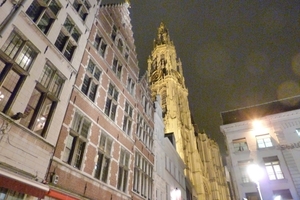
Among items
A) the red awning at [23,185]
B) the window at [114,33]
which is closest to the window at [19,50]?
the red awning at [23,185]

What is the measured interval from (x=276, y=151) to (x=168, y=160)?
380 inches

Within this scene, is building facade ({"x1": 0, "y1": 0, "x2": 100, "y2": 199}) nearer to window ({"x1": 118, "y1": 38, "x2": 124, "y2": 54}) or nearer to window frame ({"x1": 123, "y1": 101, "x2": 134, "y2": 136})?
window frame ({"x1": 123, "y1": 101, "x2": 134, "y2": 136})

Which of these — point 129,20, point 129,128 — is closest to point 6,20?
point 129,128

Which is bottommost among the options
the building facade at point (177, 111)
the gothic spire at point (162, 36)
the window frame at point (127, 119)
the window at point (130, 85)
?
the window frame at point (127, 119)

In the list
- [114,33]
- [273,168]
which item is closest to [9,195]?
[114,33]

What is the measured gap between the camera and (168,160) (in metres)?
20.4

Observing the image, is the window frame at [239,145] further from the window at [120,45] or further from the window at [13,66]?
the window at [13,66]

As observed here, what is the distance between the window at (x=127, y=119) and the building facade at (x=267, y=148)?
33.3 feet

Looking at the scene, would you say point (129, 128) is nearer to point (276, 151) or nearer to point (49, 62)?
point (49, 62)

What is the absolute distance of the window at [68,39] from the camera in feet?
33.1

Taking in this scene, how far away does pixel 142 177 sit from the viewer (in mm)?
14742

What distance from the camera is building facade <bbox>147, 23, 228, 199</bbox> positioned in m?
45.8

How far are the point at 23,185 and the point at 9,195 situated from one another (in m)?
0.50

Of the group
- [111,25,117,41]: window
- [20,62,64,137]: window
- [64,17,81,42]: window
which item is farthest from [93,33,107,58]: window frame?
[20,62,64,137]: window
